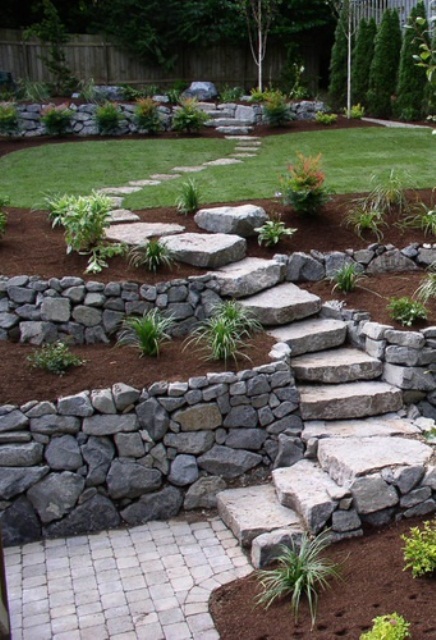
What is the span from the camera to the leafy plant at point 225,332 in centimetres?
684

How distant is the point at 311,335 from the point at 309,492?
1.92 meters

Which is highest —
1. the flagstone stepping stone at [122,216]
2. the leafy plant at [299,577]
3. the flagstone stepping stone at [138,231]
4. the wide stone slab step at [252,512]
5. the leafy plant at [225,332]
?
the flagstone stepping stone at [122,216]

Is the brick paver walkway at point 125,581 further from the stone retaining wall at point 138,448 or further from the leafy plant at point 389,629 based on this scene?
the leafy plant at point 389,629

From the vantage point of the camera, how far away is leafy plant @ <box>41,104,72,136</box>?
15602mm

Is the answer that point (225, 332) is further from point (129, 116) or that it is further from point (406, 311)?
point (129, 116)

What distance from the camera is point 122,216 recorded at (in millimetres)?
9133

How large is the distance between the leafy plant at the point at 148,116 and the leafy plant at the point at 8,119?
7.96 feet

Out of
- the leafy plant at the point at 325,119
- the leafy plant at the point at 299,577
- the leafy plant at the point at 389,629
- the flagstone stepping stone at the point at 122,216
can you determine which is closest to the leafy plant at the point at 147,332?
the flagstone stepping stone at the point at 122,216

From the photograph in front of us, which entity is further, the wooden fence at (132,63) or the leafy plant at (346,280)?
the wooden fence at (132,63)

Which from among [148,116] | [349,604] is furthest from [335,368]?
[148,116]

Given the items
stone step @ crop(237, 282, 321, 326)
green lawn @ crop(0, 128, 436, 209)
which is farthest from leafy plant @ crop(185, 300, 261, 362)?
green lawn @ crop(0, 128, 436, 209)

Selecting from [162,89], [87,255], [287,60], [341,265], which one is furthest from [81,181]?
[287,60]

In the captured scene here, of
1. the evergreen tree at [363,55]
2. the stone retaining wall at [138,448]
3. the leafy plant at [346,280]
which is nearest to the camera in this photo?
the stone retaining wall at [138,448]

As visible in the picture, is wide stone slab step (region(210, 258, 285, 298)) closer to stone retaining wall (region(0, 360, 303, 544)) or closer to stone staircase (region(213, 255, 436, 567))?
stone staircase (region(213, 255, 436, 567))
